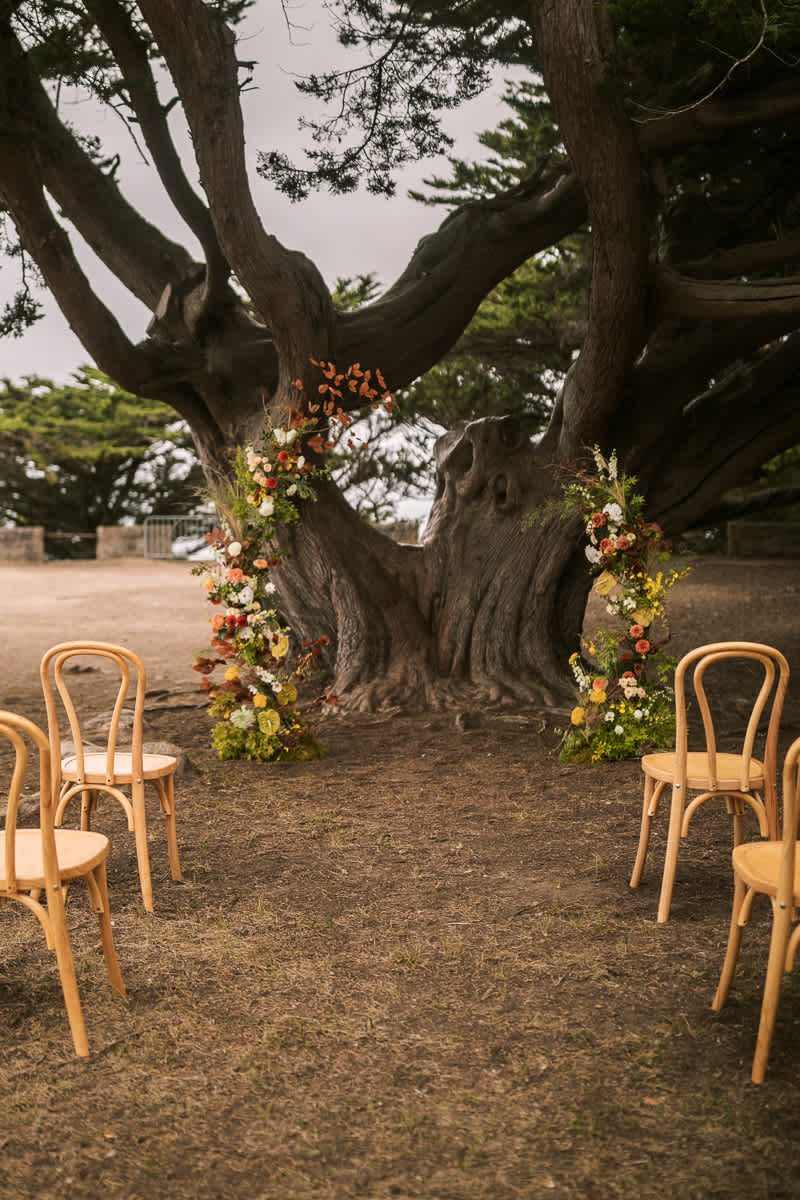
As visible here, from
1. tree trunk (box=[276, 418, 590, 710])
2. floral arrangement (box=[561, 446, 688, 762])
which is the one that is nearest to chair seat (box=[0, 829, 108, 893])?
floral arrangement (box=[561, 446, 688, 762])

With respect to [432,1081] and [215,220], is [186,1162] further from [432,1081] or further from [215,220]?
[215,220]

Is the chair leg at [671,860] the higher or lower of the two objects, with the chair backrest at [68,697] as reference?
lower

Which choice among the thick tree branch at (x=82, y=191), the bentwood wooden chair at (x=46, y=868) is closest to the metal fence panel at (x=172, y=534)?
the thick tree branch at (x=82, y=191)

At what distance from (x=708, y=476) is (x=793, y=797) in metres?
6.37

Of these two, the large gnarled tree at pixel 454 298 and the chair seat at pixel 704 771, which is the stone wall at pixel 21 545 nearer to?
the large gnarled tree at pixel 454 298

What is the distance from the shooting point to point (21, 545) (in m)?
21.4

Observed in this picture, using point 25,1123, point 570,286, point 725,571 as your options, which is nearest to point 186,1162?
point 25,1123

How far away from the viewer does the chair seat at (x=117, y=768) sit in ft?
13.7

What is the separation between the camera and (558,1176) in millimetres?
2373

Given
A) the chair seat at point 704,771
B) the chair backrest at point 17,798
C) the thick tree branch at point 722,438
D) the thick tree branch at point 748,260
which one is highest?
the thick tree branch at point 748,260

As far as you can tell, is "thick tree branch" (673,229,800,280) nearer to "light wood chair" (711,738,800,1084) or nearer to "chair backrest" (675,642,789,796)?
"chair backrest" (675,642,789,796)

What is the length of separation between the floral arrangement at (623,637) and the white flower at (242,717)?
183cm

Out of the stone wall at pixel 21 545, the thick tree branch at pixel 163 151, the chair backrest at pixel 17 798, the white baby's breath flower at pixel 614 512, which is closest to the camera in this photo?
the chair backrest at pixel 17 798

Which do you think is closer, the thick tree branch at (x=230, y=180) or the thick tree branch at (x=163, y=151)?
the thick tree branch at (x=230, y=180)
